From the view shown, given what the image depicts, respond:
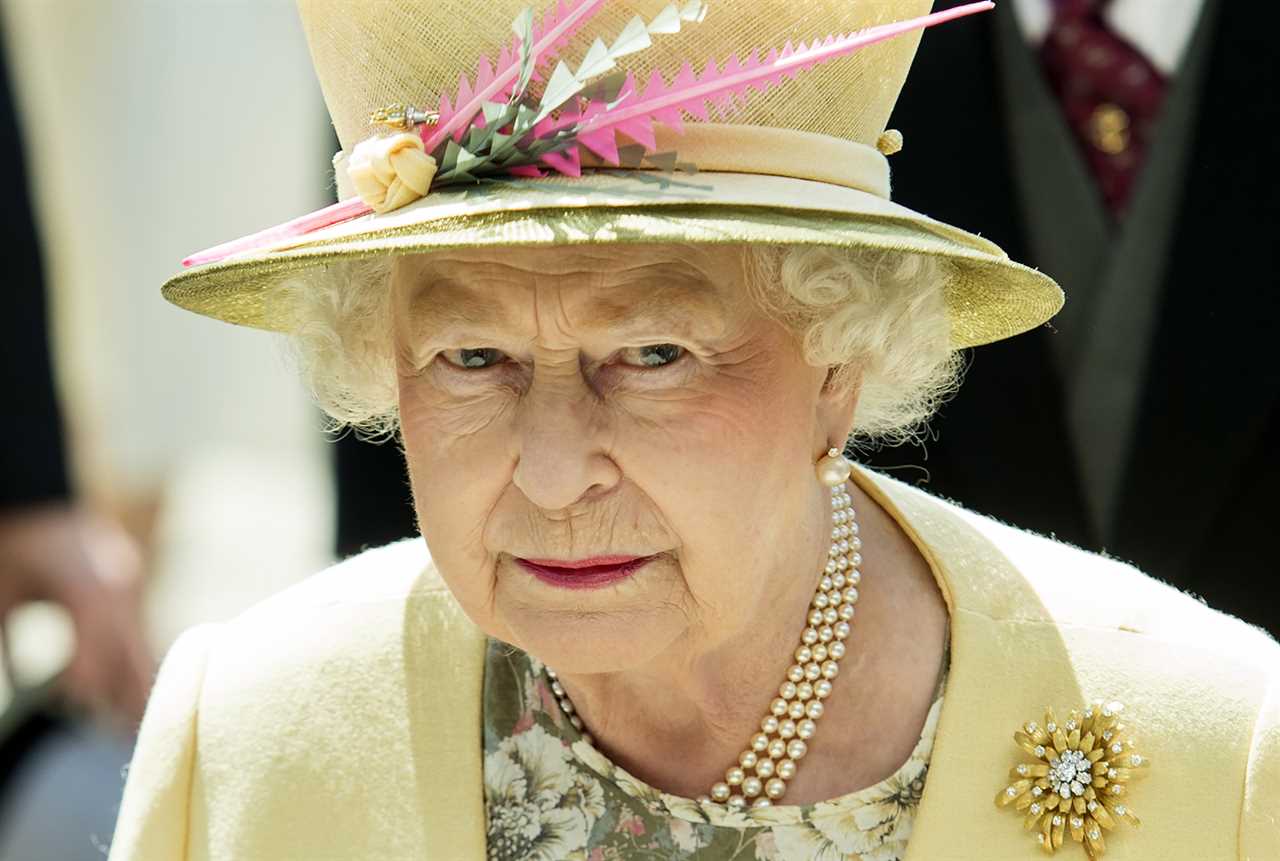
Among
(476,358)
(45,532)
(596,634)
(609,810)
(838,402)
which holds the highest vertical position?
(476,358)

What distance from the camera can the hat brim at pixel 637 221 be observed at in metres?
2.12

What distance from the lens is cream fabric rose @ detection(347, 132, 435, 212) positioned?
2.24 metres

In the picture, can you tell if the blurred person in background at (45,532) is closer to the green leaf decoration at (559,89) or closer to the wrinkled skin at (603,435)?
the wrinkled skin at (603,435)

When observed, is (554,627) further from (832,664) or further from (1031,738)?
(1031,738)

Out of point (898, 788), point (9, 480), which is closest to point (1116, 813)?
point (898, 788)

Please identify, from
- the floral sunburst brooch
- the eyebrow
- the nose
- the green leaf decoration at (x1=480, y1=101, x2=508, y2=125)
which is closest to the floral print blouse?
the floral sunburst brooch

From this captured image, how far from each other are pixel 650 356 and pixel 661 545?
23 centimetres

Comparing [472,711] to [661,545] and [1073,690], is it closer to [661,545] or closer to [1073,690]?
[661,545]

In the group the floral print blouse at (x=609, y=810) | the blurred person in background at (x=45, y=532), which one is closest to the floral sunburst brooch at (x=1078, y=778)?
the floral print blouse at (x=609, y=810)

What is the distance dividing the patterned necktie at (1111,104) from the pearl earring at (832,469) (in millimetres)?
1594

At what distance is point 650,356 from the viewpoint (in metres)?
2.34

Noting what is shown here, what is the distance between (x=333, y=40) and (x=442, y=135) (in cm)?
26

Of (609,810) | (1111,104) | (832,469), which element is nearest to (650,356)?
(832,469)

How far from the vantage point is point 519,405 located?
236 centimetres
